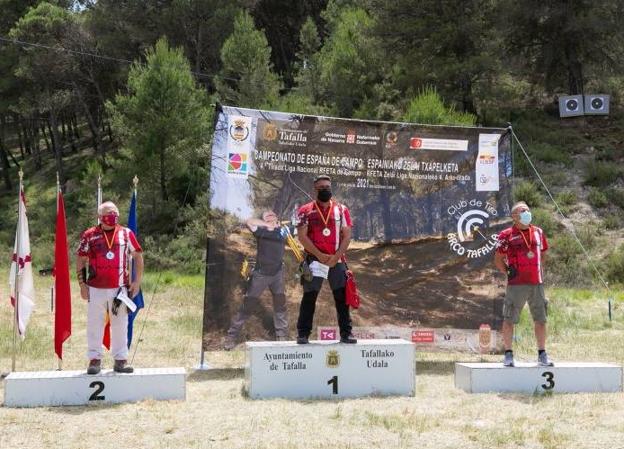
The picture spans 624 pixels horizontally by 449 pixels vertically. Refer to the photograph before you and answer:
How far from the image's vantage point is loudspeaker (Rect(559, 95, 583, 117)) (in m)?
25.2

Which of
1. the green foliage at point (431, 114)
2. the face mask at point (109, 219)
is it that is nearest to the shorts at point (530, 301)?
the face mask at point (109, 219)

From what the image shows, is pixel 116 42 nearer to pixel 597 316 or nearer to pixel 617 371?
pixel 597 316

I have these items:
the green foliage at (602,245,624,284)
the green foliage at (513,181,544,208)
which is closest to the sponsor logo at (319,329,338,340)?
the green foliage at (602,245,624,284)

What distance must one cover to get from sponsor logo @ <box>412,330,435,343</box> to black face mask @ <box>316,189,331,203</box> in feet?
8.22

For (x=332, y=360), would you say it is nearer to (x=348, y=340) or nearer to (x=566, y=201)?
(x=348, y=340)

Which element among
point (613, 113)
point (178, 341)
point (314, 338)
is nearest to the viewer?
point (314, 338)

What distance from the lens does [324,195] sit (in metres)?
7.04

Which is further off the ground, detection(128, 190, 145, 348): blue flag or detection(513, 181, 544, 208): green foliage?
detection(513, 181, 544, 208): green foliage

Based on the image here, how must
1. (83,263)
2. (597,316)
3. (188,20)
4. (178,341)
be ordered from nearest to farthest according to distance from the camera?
(83,263) < (178,341) < (597,316) < (188,20)

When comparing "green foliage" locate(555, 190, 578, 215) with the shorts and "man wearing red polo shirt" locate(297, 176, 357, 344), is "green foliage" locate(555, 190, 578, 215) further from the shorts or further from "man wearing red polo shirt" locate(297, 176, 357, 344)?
"man wearing red polo shirt" locate(297, 176, 357, 344)

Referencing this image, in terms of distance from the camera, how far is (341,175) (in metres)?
8.70

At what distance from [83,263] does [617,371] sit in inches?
195

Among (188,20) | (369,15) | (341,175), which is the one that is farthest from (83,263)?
(188,20)

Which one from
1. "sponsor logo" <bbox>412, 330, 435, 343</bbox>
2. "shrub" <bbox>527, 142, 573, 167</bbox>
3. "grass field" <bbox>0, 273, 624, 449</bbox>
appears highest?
"shrub" <bbox>527, 142, 573, 167</bbox>
